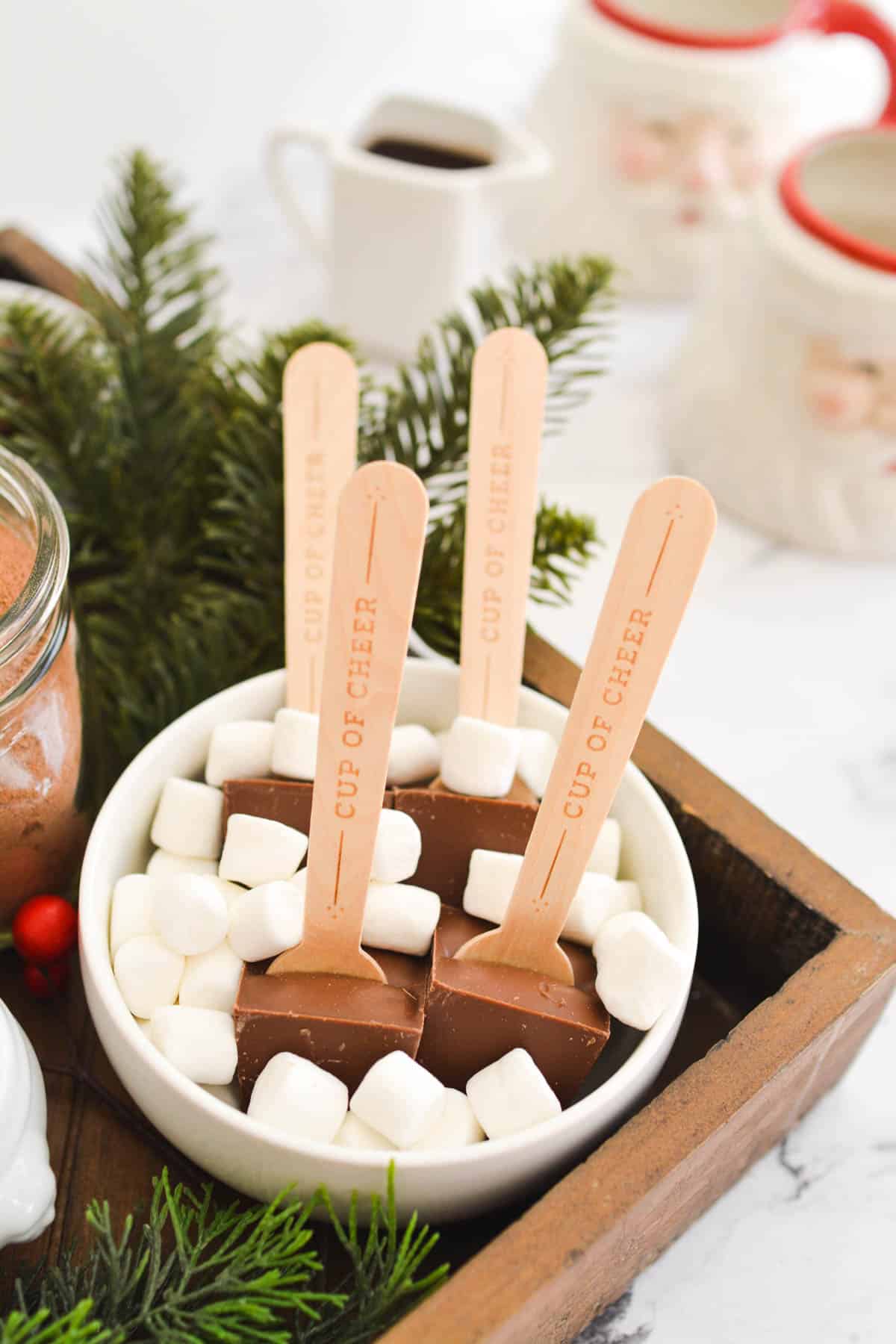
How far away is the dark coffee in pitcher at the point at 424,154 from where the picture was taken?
0.98m

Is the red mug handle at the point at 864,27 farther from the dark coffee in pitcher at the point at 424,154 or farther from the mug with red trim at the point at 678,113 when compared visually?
the dark coffee in pitcher at the point at 424,154

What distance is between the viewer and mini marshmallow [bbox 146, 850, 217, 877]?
54cm

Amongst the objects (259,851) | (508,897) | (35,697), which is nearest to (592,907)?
(508,897)

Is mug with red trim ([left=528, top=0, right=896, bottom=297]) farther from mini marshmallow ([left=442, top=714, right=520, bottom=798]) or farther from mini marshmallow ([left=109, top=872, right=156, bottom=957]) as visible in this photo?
mini marshmallow ([left=109, top=872, right=156, bottom=957])

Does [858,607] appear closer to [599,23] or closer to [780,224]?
[780,224]

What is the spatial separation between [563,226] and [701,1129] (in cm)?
81

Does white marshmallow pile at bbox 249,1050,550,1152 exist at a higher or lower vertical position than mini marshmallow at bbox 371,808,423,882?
lower

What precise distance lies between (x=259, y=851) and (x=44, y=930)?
0.36 ft

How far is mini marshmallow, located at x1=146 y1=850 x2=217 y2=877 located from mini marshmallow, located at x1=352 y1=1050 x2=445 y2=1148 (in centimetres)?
12

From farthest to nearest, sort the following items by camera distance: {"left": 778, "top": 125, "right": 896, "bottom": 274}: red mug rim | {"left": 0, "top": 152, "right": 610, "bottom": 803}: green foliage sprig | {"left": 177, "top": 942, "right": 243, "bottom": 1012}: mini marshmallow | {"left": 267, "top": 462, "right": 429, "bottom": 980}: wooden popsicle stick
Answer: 1. {"left": 778, "top": 125, "right": 896, "bottom": 274}: red mug rim
2. {"left": 0, "top": 152, "right": 610, "bottom": 803}: green foliage sprig
3. {"left": 177, "top": 942, "right": 243, "bottom": 1012}: mini marshmallow
4. {"left": 267, "top": 462, "right": 429, "bottom": 980}: wooden popsicle stick

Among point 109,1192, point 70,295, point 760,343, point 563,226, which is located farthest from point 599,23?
point 109,1192

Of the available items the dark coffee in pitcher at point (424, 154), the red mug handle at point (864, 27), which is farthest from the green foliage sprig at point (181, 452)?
the red mug handle at point (864, 27)

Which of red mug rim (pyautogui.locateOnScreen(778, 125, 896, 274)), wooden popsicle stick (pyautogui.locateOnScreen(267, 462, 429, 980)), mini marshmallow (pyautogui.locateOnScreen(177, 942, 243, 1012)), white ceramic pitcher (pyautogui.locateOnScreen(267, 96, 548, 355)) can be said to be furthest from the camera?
white ceramic pitcher (pyautogui.locateOnScreen(267, 96, 548, 355))

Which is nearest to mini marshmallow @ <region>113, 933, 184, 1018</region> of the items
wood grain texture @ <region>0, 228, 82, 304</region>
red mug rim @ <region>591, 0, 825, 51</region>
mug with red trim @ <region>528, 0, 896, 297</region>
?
wood grain texture @ <region>0, 228, 82, 304</region>
